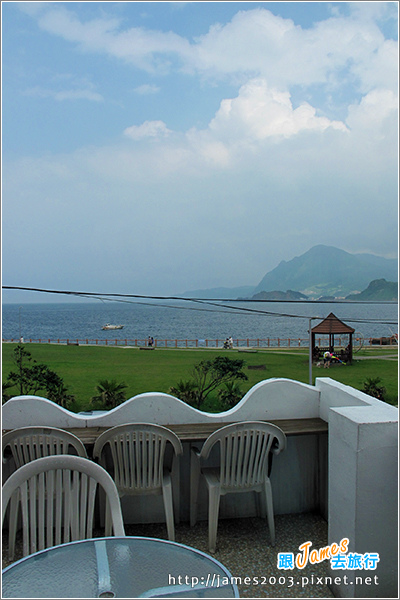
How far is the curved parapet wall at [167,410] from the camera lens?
2.61m

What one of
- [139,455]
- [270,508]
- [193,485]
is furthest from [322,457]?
[139,455]

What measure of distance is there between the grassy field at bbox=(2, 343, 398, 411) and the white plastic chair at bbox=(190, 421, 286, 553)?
516cm

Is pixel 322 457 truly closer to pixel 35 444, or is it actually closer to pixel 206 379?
pixel 35 444

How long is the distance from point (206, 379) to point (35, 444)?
475 centimetres

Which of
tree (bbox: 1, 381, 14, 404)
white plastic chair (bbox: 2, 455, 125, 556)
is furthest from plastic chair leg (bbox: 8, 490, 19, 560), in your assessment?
tree (bbox: 1, 381, 14, 404)

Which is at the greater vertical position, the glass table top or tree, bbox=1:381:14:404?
the glass table top

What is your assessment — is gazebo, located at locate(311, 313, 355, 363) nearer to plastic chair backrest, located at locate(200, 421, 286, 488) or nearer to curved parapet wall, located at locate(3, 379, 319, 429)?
curved parapet wall, located at locate(3, 379, 319, 429)

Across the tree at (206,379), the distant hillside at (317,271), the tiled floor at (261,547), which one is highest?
the distant hillside at (317,271)

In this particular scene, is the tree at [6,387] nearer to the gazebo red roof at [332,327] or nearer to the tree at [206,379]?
the tree at [206,379]

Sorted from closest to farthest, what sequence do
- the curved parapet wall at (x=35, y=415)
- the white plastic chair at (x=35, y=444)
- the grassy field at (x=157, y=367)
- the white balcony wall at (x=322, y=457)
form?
the white balcony wall at (x=322, y=457) → the white plastic chair at (x=35, y=444) → the curved parapet wall at (x=35, y=415) → the grassy field at (x=157, y=367)

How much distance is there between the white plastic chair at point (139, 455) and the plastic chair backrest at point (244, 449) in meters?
0.26

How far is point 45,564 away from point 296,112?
4724mm

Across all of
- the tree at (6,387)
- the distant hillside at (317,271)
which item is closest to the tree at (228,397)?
the tree at (6,387)

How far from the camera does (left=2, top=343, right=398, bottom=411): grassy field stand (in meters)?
8.81
